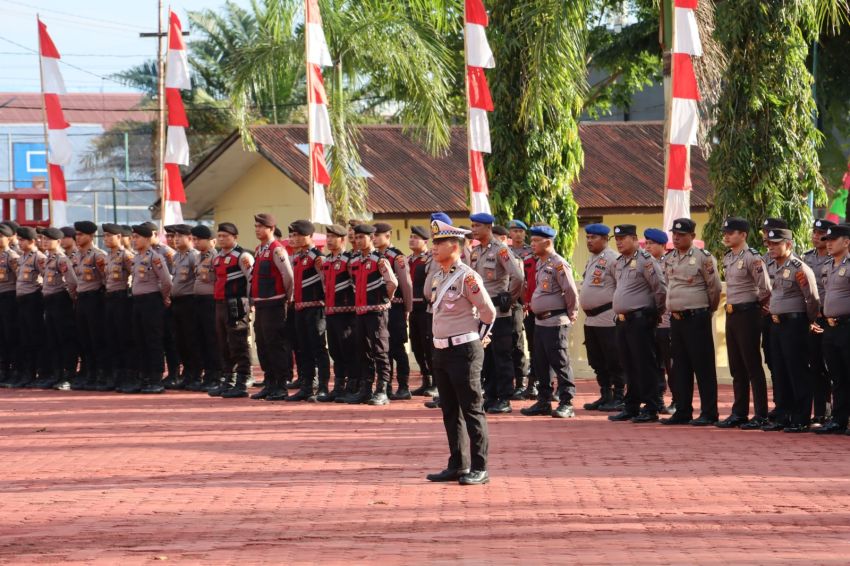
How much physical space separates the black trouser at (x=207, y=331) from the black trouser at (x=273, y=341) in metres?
1.12

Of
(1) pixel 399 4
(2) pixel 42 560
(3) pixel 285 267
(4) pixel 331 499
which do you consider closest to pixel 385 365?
(3) pixel 285 267

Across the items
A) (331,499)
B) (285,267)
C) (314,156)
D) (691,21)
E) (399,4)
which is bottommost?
(331,499)

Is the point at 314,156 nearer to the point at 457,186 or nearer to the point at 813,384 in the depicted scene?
the point at 813,384

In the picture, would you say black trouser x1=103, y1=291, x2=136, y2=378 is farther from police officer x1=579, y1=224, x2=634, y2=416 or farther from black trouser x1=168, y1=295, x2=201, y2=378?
police officer x1=579, y1=224, x2=634, y2=416

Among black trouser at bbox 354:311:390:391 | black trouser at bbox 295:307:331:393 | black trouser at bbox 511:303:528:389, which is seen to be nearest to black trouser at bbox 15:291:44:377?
black trouser at bbox 295:307:331:393

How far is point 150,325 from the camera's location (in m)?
17.6

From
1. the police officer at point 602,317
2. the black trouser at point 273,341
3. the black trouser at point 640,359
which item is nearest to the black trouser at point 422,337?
the black trouser at point 273,341

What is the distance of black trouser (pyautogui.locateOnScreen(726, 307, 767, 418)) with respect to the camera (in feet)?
43.0

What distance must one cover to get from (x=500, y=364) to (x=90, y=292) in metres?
6.54

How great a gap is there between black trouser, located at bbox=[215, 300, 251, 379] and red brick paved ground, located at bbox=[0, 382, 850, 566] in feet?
8.10

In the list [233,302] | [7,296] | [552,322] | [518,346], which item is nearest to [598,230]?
[552,322]

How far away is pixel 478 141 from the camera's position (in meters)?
18.6

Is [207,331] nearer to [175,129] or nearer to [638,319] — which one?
[175,129]

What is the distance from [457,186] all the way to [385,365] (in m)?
18.2
